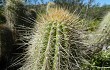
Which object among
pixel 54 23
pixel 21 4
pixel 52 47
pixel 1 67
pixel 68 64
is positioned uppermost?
pixel 21 4

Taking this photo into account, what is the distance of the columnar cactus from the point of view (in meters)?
3.11

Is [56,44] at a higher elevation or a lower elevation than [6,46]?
higher

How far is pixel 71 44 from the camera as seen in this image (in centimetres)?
325

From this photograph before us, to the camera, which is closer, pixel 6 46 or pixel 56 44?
pixel 56 44

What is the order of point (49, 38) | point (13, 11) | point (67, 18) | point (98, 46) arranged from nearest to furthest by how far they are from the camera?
point (49, 38), point (67, 18), point (98, 46), point (13, 11)

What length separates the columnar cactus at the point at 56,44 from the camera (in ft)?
10.2

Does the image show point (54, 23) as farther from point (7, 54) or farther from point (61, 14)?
point (7, 54)

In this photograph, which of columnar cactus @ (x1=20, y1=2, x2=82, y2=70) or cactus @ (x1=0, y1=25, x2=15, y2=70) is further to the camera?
cactus @ (x1=0, y1=25, x2=15, y2=70)

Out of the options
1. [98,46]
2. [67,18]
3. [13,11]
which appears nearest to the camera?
[67,18]

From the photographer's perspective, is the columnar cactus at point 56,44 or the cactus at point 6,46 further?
the cactus at point 6,46

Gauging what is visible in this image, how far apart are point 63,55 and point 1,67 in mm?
3171

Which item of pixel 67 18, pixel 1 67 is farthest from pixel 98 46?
pixel 1 67

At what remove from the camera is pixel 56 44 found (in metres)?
3.12

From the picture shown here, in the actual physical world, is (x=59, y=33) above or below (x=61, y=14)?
below
